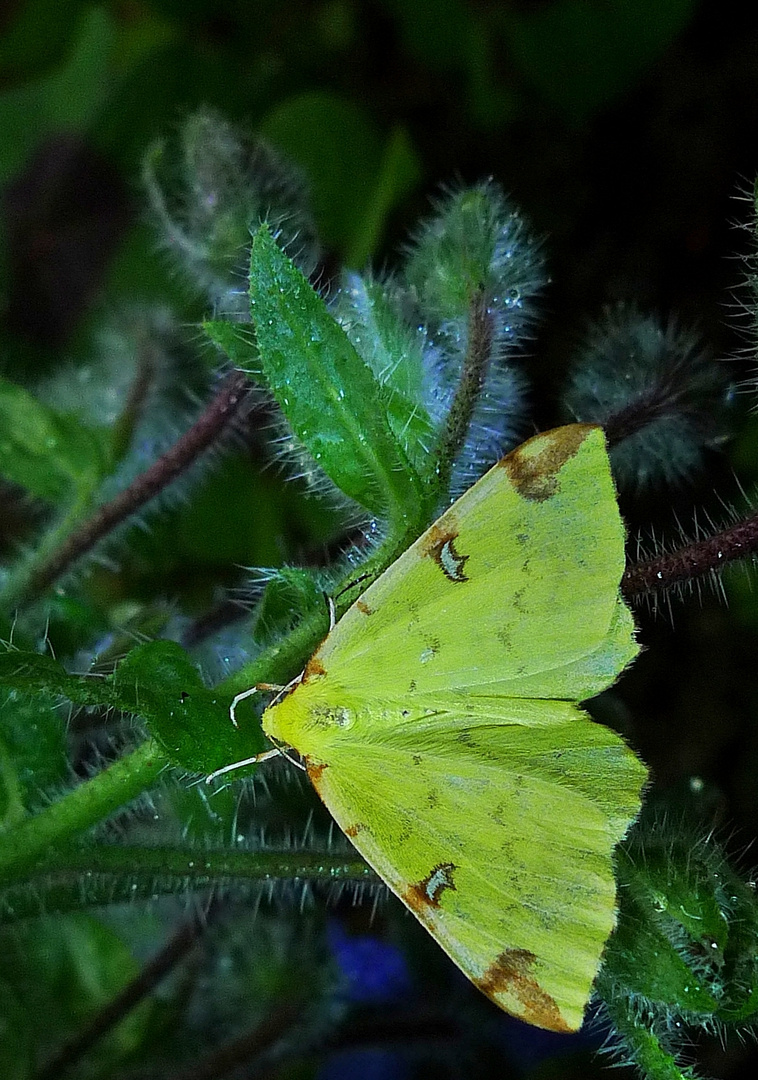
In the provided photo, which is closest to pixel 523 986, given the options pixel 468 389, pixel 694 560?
pixel 694 560

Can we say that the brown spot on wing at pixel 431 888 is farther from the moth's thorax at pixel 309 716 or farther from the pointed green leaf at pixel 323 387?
the pointed green leaf at pixel 323 387

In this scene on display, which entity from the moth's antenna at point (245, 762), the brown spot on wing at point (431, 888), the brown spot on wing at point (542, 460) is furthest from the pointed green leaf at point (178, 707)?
the brown spot on wing at point (542, 460)

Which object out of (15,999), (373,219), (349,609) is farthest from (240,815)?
(373,219)

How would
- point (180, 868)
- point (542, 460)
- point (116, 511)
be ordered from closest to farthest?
point (542, 460), point (180, 868), point (116, 511)

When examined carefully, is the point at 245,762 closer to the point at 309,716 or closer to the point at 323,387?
the point at 309,716

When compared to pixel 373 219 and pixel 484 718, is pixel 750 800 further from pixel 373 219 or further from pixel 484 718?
pixel 373 219

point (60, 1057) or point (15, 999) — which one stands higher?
point (15, 999)
